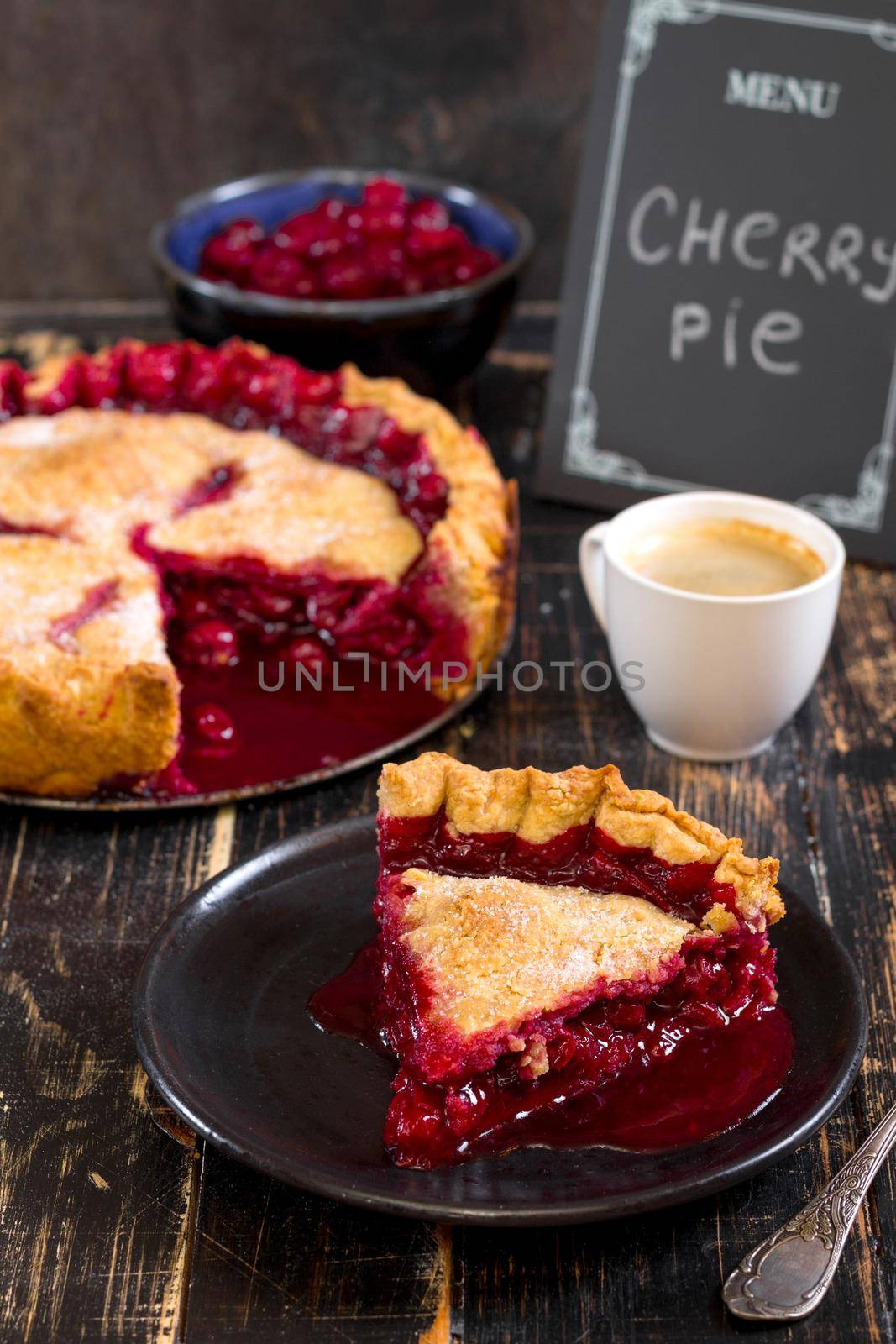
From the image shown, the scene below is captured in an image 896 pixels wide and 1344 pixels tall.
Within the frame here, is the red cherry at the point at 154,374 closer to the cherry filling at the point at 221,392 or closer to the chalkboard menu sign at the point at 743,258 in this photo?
the cherry filling at the point at 221,392

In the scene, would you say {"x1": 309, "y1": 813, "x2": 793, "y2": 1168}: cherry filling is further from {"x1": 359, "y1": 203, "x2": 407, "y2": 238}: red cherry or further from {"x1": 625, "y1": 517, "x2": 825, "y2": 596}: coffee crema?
{"x1": 359, "y1": 203, "x2": 407, "y2": 238}: red cherry

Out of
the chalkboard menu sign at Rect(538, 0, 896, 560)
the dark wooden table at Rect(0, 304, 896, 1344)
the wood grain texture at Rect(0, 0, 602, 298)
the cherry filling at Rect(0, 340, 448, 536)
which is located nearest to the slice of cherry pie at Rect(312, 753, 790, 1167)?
the dark wooden table at Rect(0, 304, 896, 1344)

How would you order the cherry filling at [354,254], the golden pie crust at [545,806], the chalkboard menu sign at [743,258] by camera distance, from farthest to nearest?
the cherry filling at [354,254], the chalkboard menu sign at [743,258], the golden pie crust at [545,806]

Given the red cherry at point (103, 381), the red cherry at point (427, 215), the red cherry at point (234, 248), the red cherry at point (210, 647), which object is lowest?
the red cherry at point (210, 647)

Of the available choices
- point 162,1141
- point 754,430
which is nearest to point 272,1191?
point 162,1141

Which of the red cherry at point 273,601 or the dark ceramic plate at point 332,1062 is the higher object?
the dark ceramic plate at point 332,1062

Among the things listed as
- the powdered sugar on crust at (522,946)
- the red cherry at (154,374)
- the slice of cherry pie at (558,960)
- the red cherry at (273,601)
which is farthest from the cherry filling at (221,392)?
the powdered sugar on crust at (522,946)
